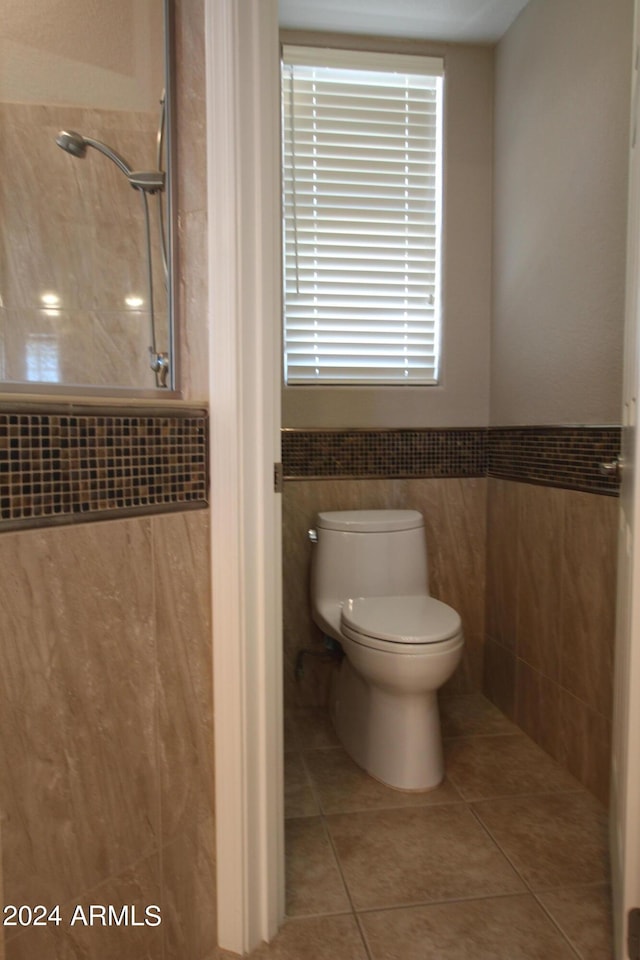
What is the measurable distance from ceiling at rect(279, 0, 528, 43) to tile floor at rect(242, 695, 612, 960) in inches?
97.8

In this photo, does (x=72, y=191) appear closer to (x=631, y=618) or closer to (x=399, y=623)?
(x=399, y=623)

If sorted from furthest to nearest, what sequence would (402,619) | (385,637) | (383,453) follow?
(383,453) → (402,619) → (385,637)

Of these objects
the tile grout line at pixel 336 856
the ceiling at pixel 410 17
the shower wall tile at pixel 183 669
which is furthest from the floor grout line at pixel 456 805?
the ceiling at pixel 410 17

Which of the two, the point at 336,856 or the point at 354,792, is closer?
the point at 336,856

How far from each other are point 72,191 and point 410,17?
4.55ft

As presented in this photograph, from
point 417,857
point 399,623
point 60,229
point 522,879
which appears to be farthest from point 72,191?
point 522,879

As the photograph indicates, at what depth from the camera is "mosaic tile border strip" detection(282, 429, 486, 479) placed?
236cm

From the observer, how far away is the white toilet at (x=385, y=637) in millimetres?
1757

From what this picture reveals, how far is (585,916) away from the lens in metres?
1.35

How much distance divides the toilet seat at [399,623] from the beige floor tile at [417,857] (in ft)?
1.51

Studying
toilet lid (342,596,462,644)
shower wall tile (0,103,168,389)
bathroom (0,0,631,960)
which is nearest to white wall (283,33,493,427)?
bathroom (0,0,631,960)

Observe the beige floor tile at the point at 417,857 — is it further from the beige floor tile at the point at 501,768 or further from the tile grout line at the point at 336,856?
the beige floor tile at the point at 501,768

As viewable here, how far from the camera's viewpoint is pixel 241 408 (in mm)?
1176

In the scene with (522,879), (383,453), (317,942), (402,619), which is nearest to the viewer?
(317,942)
